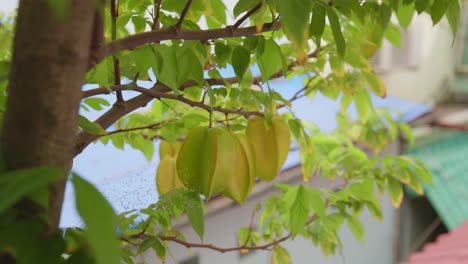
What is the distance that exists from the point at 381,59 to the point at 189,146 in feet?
8.77

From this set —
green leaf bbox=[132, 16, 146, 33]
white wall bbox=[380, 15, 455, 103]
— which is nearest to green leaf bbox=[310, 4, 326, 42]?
green leaf bbox=[132, 16, 146, 33]

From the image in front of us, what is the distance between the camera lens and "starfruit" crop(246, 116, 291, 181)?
593mm

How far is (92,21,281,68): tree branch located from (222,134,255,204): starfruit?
0.40 ft

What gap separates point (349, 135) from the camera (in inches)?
50.2

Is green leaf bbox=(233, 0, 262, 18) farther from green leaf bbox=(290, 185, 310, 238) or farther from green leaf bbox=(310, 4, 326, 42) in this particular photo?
green leaf bbox=(290, 185, 310, 238)

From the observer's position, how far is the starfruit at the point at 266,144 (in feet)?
1.94

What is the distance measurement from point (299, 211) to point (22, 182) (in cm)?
46

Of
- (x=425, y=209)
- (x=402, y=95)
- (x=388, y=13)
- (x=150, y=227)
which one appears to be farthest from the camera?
(x=402, y=95)

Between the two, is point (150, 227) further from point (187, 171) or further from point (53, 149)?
point (53, 149)

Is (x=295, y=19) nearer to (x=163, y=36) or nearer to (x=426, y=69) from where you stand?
(x=163, y=36)

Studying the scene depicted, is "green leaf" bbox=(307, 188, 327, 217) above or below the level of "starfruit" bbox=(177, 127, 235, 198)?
below

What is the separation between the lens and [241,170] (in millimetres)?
505

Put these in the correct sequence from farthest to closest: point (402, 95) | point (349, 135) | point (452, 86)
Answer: point (452, 86)
point (402, 95)
point (349, 135)

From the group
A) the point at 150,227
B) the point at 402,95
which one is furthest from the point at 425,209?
the point at 150,227
